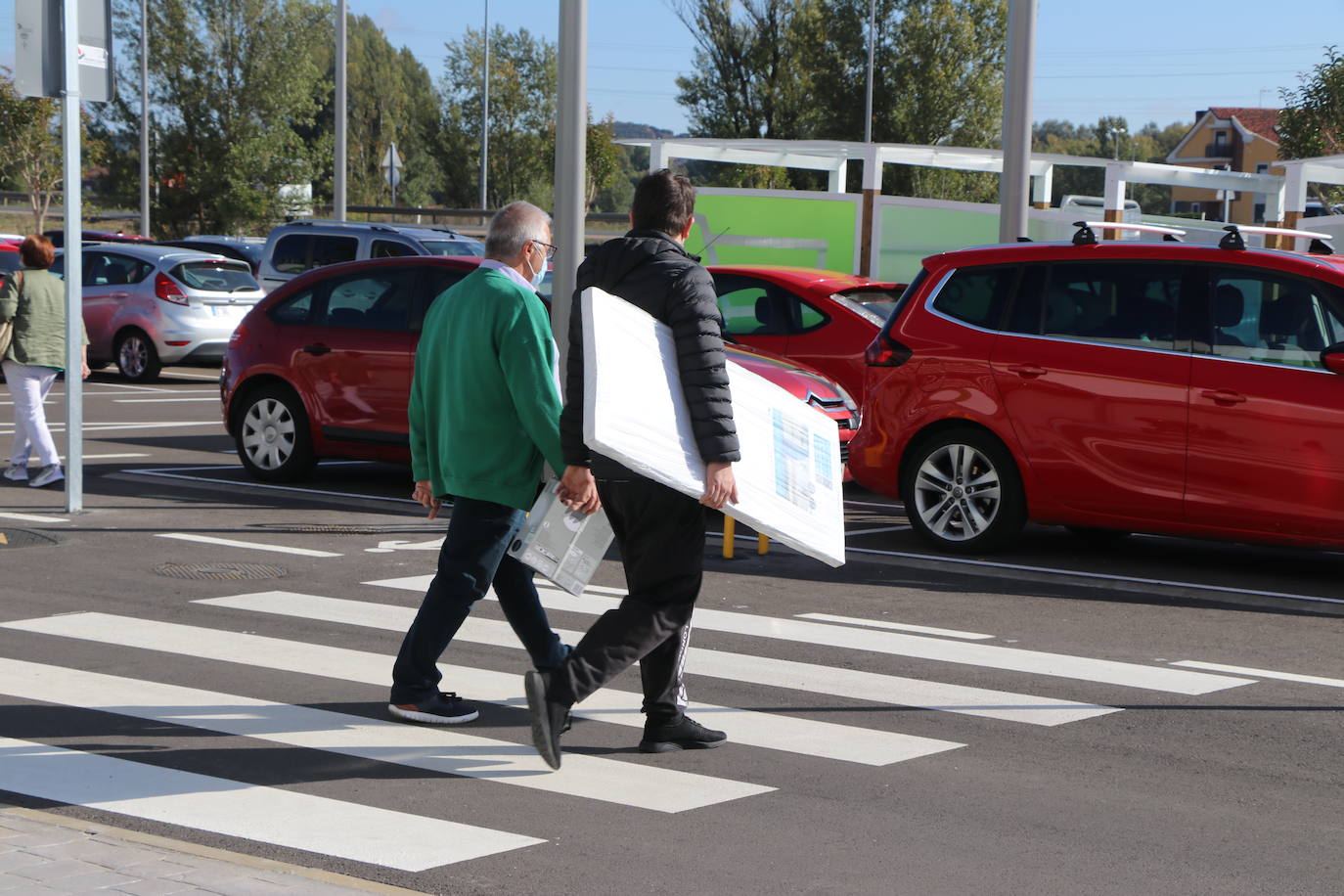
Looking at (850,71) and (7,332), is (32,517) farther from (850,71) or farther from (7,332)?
(850,71)

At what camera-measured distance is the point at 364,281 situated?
13.1 meters

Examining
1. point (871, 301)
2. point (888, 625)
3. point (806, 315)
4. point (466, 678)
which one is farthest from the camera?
point (871, 301)

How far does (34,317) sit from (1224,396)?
818 cm

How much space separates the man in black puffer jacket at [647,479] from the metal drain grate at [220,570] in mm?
4163

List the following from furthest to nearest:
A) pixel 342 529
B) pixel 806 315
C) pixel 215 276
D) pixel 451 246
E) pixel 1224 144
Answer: pixel 1224 144 < pixel 215 276 < pixel 451 246 < pixel 806 315 < pixel 342 529

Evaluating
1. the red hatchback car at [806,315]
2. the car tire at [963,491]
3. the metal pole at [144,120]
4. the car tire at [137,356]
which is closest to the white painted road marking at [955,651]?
the car tire at [963,491]

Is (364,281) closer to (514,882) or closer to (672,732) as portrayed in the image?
(672,732)

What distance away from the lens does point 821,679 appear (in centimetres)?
711

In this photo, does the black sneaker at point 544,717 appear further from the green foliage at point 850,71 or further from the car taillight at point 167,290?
the green foliage at point 850,71

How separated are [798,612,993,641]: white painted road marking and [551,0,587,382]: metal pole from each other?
11.1 ft

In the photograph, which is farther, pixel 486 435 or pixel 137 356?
pixel 137 356

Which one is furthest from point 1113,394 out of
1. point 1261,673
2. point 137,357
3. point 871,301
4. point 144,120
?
point 144,120

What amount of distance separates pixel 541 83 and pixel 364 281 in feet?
159

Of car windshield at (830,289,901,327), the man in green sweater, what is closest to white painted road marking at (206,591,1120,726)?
the man in green sweater
